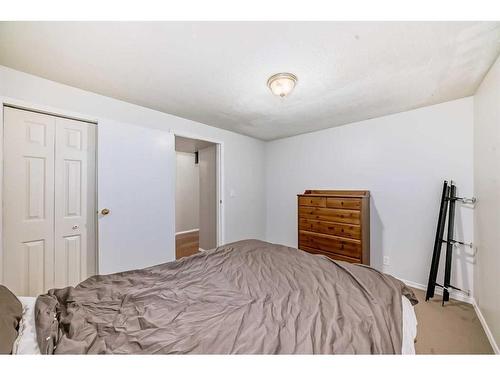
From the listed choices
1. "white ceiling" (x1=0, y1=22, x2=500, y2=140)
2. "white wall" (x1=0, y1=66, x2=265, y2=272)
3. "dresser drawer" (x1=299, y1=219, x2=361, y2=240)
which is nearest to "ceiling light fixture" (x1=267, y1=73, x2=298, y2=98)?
"white ceiling" (x1=0, y1=22, x2=500, y2=140)

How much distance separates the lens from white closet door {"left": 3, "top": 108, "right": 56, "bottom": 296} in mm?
1646

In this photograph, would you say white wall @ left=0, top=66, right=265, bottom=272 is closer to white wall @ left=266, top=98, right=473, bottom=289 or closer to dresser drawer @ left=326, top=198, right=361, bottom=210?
white wall @ left=266, top=98, right=473, bottom=289

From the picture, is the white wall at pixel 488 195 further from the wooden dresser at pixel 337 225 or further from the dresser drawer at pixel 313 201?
the dresser drawer at pixel 313 201

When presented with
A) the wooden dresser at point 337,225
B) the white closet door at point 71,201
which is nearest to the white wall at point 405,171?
the wooden dresser at point 337,225

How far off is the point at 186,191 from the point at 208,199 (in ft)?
6.17

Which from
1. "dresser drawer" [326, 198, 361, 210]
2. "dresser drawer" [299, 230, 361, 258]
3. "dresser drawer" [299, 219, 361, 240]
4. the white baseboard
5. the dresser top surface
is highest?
the dresser top surface

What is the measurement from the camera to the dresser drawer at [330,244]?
8.07ft

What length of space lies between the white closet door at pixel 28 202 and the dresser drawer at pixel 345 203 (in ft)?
9.70

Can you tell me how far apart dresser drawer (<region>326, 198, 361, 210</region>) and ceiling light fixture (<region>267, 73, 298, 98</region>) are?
5.13 feet

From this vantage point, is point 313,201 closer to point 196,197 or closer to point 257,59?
point 257,59

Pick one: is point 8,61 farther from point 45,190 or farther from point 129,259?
point 129,259

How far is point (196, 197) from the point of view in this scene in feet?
18.1

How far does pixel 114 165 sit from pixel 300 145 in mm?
2710

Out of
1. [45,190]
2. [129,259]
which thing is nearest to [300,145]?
[129,259]
